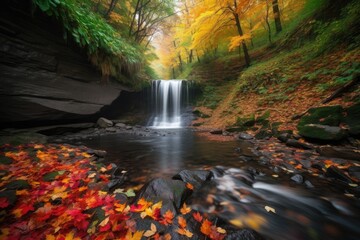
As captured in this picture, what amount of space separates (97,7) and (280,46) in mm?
12133

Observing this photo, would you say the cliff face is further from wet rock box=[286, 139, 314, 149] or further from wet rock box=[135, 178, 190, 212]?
wet rock box=[286, 139, 314, 149]

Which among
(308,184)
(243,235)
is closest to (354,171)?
(308,184)

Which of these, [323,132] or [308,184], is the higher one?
[323,132]

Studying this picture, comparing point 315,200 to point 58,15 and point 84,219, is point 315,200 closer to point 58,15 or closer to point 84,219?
point 84,219

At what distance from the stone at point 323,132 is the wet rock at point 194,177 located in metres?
3.09

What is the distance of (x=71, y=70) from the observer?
7273 millimetres

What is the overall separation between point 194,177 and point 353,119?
417cm

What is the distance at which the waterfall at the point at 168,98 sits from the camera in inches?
550

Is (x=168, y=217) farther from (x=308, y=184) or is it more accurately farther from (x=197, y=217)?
(x=308, y=184)

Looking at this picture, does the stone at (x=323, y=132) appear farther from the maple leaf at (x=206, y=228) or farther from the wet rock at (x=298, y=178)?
the maple leaf at (x=206, y=228)

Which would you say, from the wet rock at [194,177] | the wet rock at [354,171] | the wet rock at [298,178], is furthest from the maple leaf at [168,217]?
the wet rock at [354,171]

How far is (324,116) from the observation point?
446 cm

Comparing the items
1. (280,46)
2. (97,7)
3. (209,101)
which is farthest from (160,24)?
(280,46)

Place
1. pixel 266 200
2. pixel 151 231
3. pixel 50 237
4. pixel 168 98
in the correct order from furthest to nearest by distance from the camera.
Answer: pixel 168 98 < pixel 266 200 < pixel 151 231 < pixel 50 237
